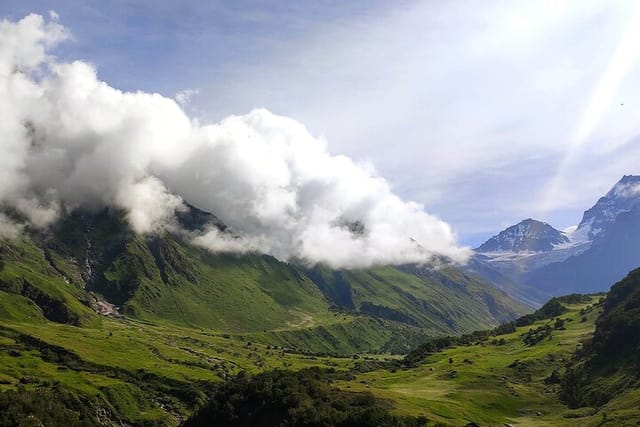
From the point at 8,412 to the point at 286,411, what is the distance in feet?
180

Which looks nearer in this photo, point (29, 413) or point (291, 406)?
point (29, 413)

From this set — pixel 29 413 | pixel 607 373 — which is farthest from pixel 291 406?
pixel 607 373

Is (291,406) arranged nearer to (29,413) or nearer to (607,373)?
(29,413)

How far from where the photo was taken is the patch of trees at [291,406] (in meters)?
109

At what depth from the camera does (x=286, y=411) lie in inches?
4547

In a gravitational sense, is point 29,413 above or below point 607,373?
above

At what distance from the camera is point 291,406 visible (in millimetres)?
116938

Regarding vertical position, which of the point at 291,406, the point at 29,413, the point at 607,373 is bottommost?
the point at 607,373

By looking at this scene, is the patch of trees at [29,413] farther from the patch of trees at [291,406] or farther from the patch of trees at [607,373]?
the patch of trees at [607,373]

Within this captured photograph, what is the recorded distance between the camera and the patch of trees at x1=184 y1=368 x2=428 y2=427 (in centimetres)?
10900

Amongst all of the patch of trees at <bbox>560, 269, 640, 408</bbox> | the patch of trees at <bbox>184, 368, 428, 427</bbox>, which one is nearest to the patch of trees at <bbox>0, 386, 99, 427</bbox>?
the patch of trees at <bbox>184, 368, 428, 427</bbox>

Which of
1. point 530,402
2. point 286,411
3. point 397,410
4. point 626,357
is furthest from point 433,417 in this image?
point 626,357

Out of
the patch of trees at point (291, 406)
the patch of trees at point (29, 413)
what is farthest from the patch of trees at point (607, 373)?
the patch of trees at point (29, 413)

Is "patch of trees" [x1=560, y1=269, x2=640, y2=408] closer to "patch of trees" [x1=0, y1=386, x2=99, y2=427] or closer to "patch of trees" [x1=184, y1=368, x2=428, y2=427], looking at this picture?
"patch of trees" [x1=184, y1=368, x2=428, y2=427]
